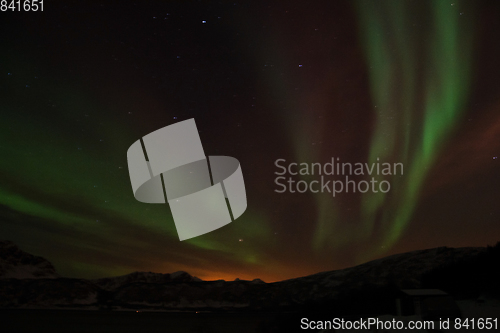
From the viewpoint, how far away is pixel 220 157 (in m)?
13.1

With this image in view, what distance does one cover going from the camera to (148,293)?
620 feet

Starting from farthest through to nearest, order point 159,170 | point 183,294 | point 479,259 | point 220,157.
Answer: point 183,294 → point 479,259 → point 220,157 → point 159,170

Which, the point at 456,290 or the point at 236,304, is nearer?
the point at 456,290

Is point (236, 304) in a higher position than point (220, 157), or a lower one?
lower

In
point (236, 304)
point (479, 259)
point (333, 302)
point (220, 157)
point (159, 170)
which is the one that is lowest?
point (236, 304)

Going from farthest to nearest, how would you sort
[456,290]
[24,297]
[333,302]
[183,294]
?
[183,294]
[24,297]
[333,302]
[456,290]

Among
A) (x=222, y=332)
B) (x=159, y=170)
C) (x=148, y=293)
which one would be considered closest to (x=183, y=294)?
(x=148, y=293)

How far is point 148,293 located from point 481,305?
194 m

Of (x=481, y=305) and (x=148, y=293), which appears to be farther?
(x=148, y=293)

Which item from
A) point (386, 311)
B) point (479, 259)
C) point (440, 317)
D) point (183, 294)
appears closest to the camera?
point (440, 317)

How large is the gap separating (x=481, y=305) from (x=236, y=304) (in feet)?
567

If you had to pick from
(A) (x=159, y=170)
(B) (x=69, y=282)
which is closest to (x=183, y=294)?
(B) (x=69, y=282)

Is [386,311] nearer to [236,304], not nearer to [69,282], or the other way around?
[236,304]

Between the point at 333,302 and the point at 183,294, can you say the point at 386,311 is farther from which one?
the point at 183,294
